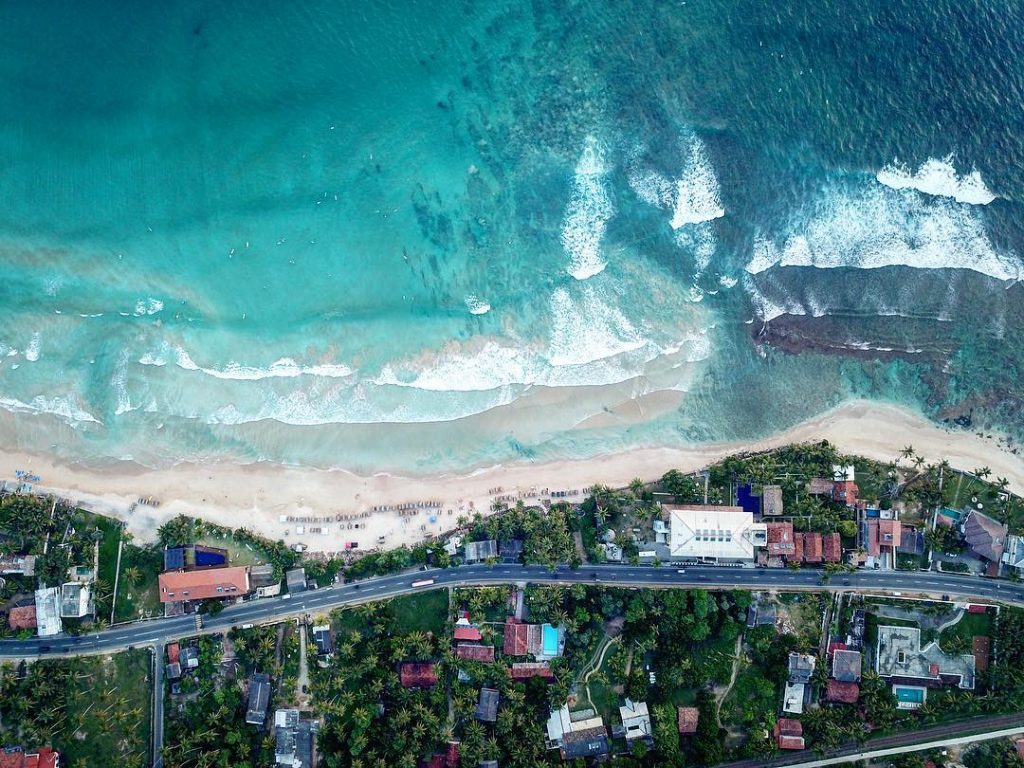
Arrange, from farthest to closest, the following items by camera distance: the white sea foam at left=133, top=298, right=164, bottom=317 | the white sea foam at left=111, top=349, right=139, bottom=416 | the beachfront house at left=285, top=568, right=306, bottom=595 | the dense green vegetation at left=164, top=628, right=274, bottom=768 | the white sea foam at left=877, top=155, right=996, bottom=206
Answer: the white sea foam at left=877, top=155, right=996, bottom=206, the white sea foam at left=133, top=298, right=164, bottom=317, the white sea foam at left=111, top=349, right=139, bottom=416, the beachfront house at left=285, top=568, right=306, bottom=595, the dense green vegetation at left=164, top=628, right=274, bottom=768

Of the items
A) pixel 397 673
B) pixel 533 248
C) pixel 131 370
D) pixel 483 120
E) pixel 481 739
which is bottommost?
pixel 481 739

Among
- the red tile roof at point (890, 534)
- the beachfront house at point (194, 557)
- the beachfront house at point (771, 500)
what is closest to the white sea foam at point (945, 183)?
the beachfront house at point (771, 500)

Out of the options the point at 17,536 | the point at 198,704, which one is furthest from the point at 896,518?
the point at 17,536

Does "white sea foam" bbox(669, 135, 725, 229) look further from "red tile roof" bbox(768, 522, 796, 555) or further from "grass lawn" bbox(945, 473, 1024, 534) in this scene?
"grass lawn" bbox(945, 473, 1024, 534)

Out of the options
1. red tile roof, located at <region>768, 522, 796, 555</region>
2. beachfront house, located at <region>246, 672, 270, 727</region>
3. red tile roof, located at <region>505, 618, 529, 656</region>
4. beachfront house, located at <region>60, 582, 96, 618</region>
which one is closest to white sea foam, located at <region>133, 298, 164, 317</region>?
beachfront house, located at <region>60, 582, 96, 618</region>

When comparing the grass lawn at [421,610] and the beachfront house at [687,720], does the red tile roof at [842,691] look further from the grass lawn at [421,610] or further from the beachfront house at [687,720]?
the grass lawn at [421,610]

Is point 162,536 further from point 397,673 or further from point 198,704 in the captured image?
point 397,673
